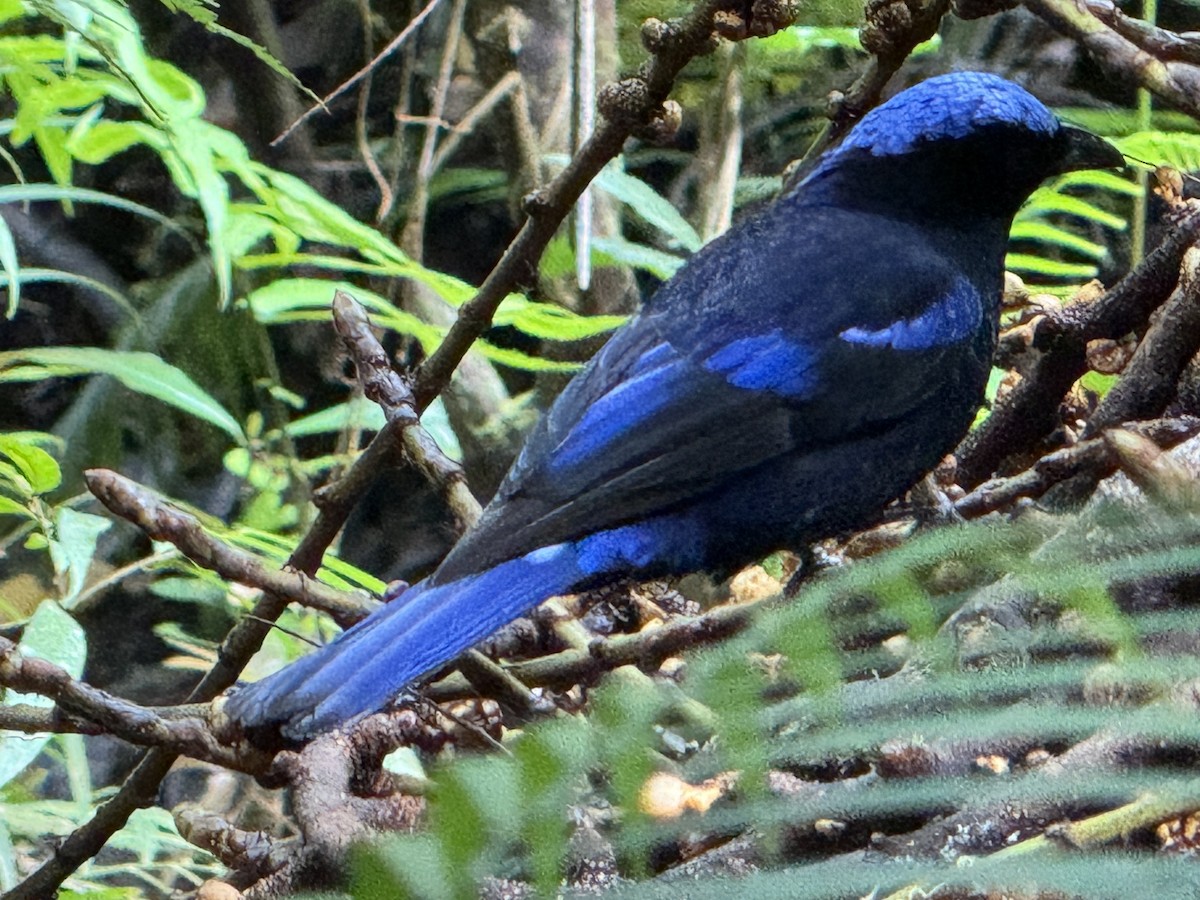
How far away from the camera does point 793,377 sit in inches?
58.2

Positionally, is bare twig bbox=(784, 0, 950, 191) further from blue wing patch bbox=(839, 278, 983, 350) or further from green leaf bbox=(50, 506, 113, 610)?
green leaf bbox=(50, 506, 113, 610)

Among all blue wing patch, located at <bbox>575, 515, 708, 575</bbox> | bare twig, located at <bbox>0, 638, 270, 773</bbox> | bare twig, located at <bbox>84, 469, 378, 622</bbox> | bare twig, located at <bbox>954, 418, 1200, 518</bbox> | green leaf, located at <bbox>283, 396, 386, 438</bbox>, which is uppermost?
bare twig, located at <bbox>954, 418, 1200, 518</bbox>

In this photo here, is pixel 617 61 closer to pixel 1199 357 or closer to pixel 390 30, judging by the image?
pixel 390 30

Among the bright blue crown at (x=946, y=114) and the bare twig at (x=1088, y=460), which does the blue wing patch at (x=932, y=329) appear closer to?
the bright blue crown at (x=946, y=114)

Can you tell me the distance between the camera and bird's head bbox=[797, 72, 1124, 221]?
62.9 inches

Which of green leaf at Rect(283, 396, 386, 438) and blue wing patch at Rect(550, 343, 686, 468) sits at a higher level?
blue wing patch at Rect(550, 343, 686, 468)

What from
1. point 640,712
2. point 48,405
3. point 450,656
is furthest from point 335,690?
point 48,405

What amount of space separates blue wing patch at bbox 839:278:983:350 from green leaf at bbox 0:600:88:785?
82cm

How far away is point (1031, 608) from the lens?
573 mm

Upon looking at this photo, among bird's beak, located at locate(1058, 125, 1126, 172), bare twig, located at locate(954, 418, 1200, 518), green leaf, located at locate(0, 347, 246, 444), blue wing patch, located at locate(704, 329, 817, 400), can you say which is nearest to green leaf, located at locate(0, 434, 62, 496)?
green leaf, located at locate(0, 347, 246, 444)

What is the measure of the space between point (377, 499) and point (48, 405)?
77cm

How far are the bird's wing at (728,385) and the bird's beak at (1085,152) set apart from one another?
18 centimetres

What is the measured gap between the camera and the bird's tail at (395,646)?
2.91 feet

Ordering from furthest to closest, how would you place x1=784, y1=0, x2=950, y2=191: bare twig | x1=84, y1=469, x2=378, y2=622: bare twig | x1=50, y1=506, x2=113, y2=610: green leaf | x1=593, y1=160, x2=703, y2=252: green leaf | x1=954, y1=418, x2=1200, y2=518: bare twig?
x1=593, y1=160, x2=703, y2=252: green leaf
x1=50, y1=506, x2=113, y2=610: green leaf
x1=784, y1=0, x2=950, y2=191: bare twig
x1=84, y1=469, x2=378, y2=622: bare twig
x1=954, y1=418, x2=1200, y2=518: bare twig
